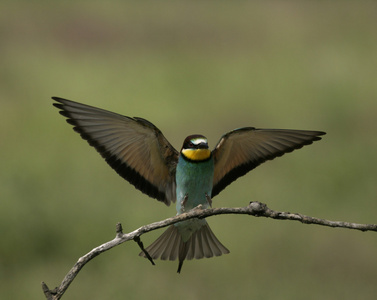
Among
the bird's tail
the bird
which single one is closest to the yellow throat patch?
the bird

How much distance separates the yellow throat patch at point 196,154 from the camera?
7.27 feet

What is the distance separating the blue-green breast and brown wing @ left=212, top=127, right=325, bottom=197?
64 millimetres

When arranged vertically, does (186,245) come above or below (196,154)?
below

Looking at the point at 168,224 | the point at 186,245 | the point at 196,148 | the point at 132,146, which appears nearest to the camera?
the point at 168,224

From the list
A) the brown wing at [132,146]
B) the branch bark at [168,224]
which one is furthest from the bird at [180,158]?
the branch bark at [168,224]

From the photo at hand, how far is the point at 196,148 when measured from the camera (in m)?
2.20

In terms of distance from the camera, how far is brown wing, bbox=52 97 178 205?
6.99 feet

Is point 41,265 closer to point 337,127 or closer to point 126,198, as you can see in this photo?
point 126,198

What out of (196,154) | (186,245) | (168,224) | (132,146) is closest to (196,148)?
(196,154)

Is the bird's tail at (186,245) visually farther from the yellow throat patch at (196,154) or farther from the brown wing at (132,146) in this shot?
the yellow throat patch at (196,154)

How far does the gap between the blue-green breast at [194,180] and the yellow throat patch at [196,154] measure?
12mm

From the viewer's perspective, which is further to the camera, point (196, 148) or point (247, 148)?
point (247, 148)

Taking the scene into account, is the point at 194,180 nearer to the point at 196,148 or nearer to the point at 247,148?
the point at 196,148

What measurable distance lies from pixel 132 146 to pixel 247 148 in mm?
357
